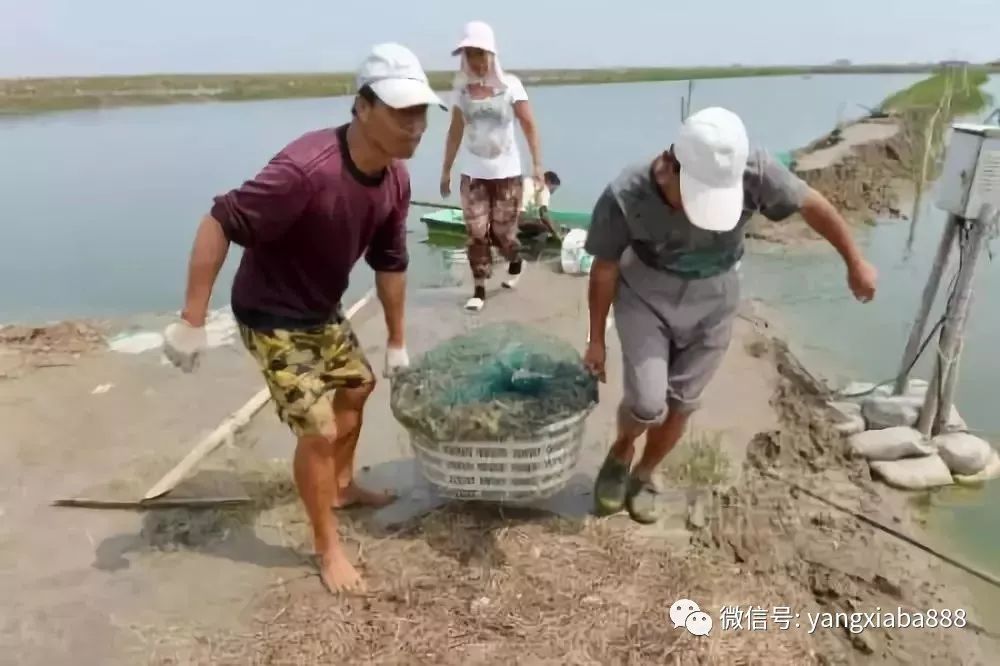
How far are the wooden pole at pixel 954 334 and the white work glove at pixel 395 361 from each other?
2.56m

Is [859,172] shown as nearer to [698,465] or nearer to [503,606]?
[698,465]

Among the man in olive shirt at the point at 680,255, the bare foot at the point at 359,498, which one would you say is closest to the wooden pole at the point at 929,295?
the man in olive shirt at the point at 680,255

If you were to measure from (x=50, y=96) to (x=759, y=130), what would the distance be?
20.3 metres

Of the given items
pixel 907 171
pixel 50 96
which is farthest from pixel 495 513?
pixel 50 96

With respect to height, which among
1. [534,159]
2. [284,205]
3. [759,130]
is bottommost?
[759,130]

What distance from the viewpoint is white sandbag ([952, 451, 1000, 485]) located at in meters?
3.92

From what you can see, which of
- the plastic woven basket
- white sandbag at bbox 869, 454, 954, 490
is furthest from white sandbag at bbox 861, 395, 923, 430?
the plastic woven basket

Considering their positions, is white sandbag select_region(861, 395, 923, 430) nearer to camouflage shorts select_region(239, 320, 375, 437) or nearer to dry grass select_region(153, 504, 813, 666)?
dry grass select_region(153, 504, 813, 666)

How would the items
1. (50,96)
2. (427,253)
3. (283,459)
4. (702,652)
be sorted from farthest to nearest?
(50,96) → (427,253) → (283,459) → (702,652)

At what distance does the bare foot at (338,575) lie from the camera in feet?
8.62

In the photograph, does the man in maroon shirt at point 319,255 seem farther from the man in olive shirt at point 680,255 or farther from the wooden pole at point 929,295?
the wooden pole at point 929,295

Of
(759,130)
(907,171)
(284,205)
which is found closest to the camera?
(284,205)

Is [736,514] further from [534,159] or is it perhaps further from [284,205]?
[534,159]

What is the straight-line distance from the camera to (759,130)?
18.6 m
